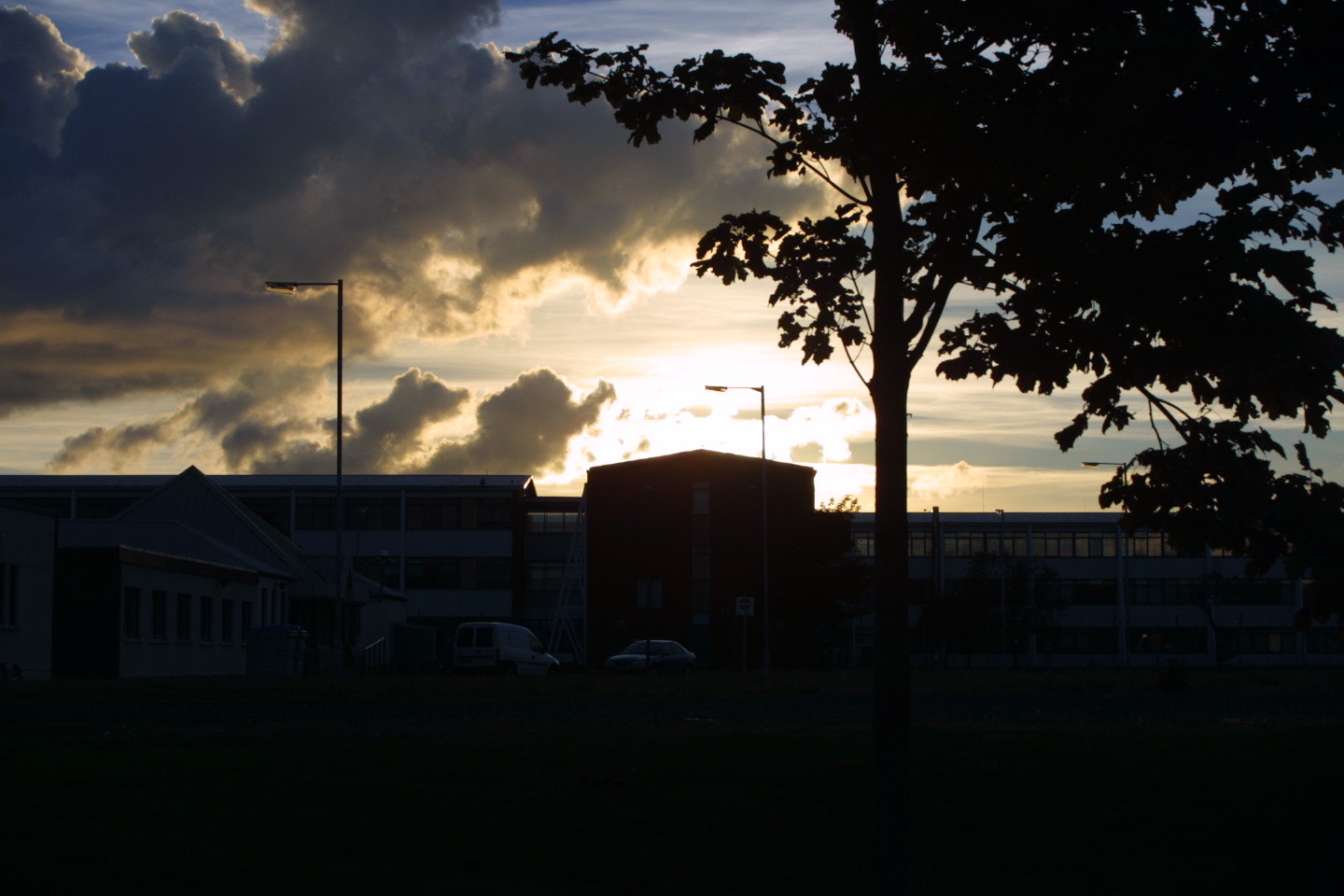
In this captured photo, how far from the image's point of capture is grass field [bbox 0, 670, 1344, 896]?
7.99m

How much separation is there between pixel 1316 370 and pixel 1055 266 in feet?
7.81

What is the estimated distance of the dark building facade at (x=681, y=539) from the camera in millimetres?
80125

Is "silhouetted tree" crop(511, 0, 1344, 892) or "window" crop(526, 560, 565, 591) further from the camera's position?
"window" crop(526, 560, 565, 591)

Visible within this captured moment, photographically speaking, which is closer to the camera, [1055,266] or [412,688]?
[1055,266]

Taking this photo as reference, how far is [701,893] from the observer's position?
304 inches

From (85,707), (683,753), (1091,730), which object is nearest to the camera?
(683,753)

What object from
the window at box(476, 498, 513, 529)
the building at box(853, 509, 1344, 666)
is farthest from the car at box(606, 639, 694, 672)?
the building at box(853, 509, 1344, 666)

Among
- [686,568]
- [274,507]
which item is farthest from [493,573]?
[274,507]

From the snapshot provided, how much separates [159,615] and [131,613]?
7.76ft

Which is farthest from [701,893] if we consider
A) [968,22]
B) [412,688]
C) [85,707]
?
[412,688]

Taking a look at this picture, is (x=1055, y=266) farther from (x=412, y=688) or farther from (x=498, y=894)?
(x=412, y=688)

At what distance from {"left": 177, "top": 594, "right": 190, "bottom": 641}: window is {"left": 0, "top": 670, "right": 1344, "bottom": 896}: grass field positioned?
32831mm

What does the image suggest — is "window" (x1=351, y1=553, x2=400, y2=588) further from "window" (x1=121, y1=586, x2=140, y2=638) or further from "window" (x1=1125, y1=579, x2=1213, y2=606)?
"window" (x1=1125, y1=579, x2=1213, y2=606)

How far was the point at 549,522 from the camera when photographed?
294ft
